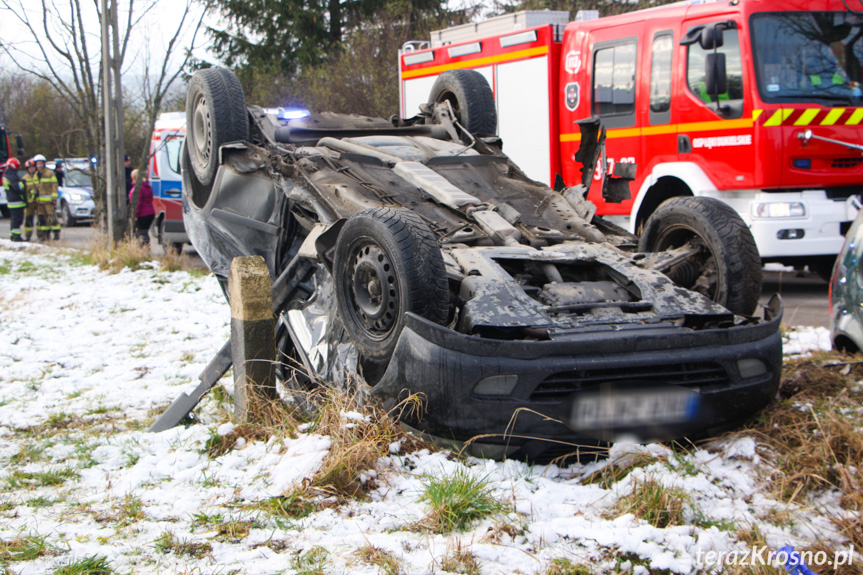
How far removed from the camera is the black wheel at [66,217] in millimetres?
20344

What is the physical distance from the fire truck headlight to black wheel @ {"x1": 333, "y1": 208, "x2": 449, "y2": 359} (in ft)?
15.1

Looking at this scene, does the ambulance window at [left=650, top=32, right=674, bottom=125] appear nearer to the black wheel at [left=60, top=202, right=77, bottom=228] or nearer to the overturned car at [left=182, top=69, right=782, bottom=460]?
the overturned car at [left=182, top=69, right=782, bottom=460]

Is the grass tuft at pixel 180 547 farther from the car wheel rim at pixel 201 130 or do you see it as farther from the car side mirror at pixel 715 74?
the car side mirror at pixel 715 74

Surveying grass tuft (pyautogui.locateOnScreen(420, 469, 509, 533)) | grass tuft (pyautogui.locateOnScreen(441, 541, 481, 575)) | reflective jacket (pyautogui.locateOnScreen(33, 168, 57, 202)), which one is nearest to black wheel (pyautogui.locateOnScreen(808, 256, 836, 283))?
grass tuft (pyautogui.locateOnScreen(420, 469, 509, 533))

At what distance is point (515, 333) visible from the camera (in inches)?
129

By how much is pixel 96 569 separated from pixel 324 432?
1126mm

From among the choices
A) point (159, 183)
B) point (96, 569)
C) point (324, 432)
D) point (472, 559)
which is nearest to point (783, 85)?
point (324, 432)

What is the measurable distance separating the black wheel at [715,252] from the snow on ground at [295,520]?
2.55ft

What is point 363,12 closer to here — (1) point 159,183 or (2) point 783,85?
(1) point 159,183

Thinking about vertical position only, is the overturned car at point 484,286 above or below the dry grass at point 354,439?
above

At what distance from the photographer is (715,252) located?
12.5 ft

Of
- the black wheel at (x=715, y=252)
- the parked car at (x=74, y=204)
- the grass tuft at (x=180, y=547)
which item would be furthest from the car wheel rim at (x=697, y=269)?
the parked car at (x=74, y=204)

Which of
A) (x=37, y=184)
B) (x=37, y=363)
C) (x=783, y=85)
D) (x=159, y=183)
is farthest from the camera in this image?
(x=37, y=184)

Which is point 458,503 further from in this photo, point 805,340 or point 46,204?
point 46,204
